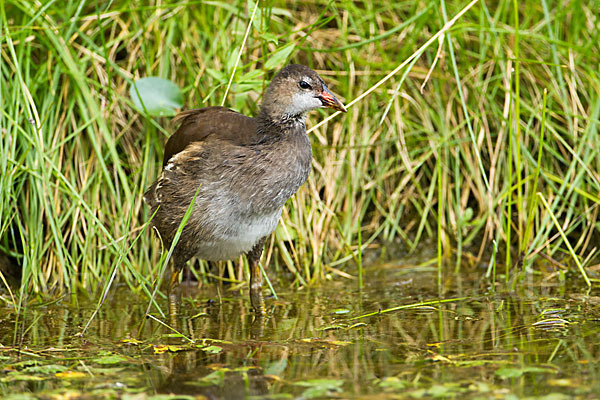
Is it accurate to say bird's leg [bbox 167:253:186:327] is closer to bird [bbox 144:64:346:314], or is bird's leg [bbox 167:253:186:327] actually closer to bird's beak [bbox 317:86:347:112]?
bird [bbox 144:64:346:314]

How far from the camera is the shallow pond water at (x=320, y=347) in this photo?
2.59 meters

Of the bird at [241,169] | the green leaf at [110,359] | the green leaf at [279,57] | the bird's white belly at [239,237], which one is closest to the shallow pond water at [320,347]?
the green leaf at [110,359]

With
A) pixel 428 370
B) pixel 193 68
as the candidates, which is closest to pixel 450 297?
pixel 428 370

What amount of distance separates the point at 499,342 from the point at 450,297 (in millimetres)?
A: 951

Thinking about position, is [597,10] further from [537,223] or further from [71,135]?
[71,135]

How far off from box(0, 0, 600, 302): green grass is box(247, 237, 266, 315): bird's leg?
18.1 inches

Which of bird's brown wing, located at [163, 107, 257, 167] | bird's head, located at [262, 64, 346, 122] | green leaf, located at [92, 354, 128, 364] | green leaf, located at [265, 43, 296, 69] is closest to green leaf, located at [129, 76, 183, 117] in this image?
bird's brown wing, located at [163, 107, 257, 167]

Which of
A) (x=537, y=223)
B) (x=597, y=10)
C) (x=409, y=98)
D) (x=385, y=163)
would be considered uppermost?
(x=597, y=10)

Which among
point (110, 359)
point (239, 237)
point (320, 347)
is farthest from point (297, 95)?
point (110, 359)

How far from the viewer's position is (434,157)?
5.19m

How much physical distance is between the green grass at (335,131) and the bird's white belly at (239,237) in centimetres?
64

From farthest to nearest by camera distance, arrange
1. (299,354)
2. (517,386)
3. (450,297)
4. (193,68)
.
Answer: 1. (193,68)
2. (450,297)
3. (299,354)
4. (517,386)

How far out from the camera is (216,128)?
393 cm

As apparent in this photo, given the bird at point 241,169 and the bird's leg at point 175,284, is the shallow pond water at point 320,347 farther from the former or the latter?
the bird at point 241,169
